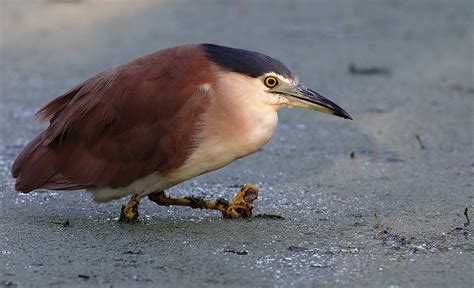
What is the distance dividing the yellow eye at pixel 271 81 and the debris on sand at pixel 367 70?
2874 mm

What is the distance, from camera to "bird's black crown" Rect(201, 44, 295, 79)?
3367 millimetres

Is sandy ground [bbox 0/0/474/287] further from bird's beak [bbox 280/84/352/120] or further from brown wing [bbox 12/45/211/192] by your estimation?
bird's beak [bbox 280/84/352/120]

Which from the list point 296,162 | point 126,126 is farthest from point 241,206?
point 296,162

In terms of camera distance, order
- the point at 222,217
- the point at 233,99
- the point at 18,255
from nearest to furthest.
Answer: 1. the point at 18,255
2. the point at 233,99
3. the point at 222,217

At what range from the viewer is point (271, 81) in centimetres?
341

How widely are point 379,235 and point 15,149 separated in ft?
7.15

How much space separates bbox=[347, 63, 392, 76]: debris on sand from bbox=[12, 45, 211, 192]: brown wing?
291 cm

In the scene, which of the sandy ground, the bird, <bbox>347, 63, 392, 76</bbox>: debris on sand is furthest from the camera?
<bbox>347, 63, 392, 76</bbox>: debris on sand

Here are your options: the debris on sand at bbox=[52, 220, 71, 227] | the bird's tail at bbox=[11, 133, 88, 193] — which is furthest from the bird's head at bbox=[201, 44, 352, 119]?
the debris on sand at bbox=[52, 220, 71, 227]

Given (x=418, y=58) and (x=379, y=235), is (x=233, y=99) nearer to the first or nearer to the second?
(x=379, y=235)

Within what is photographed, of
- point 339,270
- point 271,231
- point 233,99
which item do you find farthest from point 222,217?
point 339,270

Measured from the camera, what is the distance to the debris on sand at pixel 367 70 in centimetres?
620

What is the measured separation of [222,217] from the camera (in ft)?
11.7

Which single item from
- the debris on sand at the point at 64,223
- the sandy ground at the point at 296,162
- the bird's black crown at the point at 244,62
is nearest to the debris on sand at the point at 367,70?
the sandy ground at the point at 296,162
